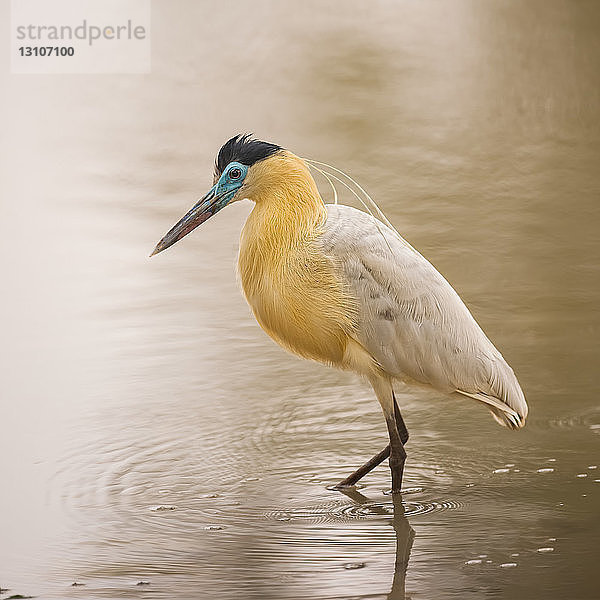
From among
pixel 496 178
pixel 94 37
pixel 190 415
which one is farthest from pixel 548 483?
pixel 94 37

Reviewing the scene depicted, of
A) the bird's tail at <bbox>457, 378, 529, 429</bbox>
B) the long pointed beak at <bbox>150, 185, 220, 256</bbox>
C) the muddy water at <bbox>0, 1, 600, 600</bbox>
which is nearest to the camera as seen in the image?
the muddy water at <bbox>0, 1, 600, 600</bbox>

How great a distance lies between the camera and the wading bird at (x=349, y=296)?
461 centimetres

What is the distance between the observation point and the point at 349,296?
4594 mm

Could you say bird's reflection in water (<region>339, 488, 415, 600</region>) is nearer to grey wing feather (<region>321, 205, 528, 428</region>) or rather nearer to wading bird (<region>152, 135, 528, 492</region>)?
wading bird (<region>152, 135, 528, 492</region>)

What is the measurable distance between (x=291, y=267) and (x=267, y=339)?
2065mm

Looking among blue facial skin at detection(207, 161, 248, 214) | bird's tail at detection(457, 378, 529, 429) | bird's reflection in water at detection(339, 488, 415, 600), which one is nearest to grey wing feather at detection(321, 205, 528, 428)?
bird's tail at detection(457, 378, 529, 429)

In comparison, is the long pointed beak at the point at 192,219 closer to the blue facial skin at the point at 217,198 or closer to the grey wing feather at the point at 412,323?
the blue facial skin at the point at 217,198

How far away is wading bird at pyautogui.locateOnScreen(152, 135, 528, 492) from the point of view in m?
4.61

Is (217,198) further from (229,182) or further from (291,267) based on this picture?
(291,267)

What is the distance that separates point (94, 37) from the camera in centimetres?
1234

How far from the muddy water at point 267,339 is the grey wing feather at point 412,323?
43 cm

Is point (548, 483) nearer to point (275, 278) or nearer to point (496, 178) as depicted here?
point (275, 278)

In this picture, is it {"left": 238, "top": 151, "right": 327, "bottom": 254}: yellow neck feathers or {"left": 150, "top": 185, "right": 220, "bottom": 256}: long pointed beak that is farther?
{"left": 150, "top": 185, "right": 220, "bottom": 256}: long pointed beak

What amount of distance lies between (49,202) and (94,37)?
12.8 ft
